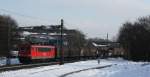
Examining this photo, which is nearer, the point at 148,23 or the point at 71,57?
the point at 71,57

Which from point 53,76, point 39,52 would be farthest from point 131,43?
point 53,76

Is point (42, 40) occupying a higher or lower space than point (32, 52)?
higher

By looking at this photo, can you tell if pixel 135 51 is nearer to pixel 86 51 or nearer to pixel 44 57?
pixel 86 51

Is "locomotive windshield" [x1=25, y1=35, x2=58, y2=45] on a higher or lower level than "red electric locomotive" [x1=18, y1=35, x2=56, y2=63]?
higher

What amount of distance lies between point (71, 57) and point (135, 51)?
18.8 metres

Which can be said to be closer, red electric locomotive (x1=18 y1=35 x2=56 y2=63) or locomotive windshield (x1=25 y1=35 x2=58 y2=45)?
red electric locomotive (x1=18 y1=35 x2=56 y2=63)

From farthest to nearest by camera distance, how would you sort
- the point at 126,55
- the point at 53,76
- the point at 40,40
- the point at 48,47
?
the point at 126,55
the point at 40,40
the point at 48,47
the point at 53,76

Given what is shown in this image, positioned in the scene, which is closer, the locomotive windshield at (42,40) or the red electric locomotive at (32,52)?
the red electric locomotive at (32,52)

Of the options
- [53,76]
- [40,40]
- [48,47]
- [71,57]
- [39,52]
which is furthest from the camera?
[71,57]

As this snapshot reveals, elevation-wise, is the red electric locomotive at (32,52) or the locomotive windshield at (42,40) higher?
the locomotive windshield at (42,40)

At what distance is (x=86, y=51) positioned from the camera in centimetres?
9969

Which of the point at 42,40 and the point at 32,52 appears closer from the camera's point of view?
the point at 32,52

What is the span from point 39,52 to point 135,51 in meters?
36.4

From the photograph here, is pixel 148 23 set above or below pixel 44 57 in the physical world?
above
